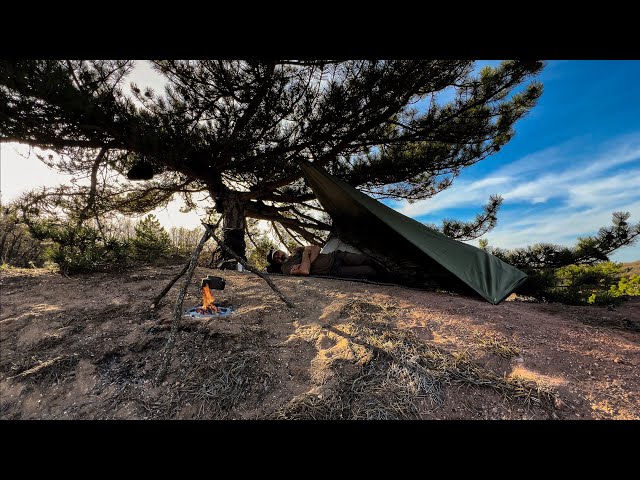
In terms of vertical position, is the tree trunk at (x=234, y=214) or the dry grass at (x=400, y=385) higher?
the tree trunk at (x=234, y=214)

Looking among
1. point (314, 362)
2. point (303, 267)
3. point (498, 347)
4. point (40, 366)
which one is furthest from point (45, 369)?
point (303, 267)

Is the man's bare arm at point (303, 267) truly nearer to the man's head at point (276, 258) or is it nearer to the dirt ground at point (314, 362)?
the man's head at point (276, 258)

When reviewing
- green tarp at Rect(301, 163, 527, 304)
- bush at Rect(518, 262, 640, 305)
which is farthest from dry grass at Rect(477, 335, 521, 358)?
bush at Rect(518, 262, 640, 305)

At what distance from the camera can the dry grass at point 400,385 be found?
1.52 metres

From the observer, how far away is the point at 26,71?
9.84 ft

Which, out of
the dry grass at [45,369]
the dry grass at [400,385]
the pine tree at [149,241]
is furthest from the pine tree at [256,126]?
the dry grass at [400,385]

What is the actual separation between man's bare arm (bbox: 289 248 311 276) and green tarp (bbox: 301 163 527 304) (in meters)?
0.87

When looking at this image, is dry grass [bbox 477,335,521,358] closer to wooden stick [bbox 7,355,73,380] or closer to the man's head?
wooden stick [bbox 7,355,73,380]

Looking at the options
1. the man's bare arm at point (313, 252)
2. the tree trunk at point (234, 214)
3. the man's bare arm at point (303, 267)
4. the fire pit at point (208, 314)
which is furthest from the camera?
the tree trunk at point (234, 214)

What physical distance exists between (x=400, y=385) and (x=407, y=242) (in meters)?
2.85

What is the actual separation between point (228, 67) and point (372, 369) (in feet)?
14.7
